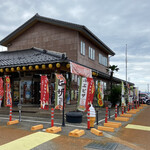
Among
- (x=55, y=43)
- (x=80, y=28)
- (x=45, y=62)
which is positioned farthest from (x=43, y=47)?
(x=45, y=62)

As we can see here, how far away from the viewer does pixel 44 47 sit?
1984cm

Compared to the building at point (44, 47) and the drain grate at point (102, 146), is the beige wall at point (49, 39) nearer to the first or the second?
the building at point (44, 47)

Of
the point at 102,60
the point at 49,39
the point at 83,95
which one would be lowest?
the point at 83,95

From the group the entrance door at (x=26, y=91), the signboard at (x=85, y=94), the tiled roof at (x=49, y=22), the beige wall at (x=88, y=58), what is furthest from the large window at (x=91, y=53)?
the signboard at (x=85, y=94)

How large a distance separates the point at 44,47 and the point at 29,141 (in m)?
14.5

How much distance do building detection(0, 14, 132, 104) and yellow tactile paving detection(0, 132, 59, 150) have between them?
18.5 ft

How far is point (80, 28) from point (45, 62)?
272 inches

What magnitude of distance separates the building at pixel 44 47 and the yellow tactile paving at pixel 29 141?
5.63 m

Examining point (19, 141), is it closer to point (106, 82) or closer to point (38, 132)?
point (38, 132)

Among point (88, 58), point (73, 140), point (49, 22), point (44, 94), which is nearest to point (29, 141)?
point (73, 140)

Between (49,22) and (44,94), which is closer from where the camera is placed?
(44,94)

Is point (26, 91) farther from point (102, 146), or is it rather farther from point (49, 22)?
point (102, 146)

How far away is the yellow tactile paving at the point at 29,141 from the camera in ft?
19.8

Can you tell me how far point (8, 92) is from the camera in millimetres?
12570
